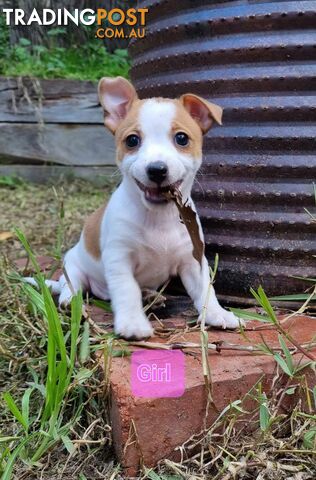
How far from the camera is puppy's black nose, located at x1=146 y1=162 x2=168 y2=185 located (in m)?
1.79

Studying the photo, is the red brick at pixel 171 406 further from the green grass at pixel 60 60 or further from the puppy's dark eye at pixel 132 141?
the green grass at pixel 60 60

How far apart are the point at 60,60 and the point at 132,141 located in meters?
3.17

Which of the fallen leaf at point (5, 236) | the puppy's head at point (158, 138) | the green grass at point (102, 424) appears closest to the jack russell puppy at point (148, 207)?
the puppy's head at point (158, 138)

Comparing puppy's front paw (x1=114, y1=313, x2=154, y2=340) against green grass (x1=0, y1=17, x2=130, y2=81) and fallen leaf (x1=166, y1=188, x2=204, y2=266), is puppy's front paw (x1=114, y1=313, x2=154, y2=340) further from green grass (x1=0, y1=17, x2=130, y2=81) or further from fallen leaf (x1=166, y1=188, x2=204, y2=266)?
green grass (x1=0, y1=17, x2=130, y2=81)

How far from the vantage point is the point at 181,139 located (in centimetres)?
196

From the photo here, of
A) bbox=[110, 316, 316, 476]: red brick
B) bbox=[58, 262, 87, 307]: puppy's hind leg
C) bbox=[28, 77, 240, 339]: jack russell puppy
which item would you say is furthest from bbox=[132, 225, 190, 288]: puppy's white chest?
bbox=[110, 316, 316, 476]: red brick

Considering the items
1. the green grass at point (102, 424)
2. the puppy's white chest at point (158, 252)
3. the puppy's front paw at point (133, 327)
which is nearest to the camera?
the green grass at point (102, 424)

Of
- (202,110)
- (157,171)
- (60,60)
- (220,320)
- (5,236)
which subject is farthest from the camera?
(60,60)

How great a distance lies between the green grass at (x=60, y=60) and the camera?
4.63 m

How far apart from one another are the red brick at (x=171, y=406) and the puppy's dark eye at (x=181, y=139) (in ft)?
2.28

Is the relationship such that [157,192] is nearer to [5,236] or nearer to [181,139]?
[181,139]

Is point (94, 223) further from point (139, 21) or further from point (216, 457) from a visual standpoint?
point (216, 457)

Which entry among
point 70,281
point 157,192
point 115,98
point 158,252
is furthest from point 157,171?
point 70,281

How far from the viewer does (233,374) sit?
158cm
